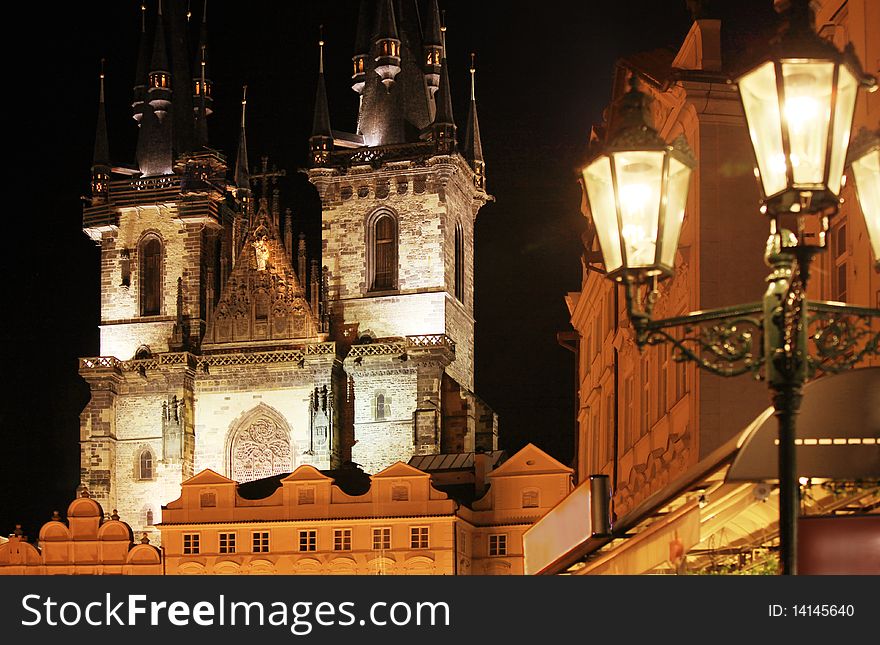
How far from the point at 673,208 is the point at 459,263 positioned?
190 feet

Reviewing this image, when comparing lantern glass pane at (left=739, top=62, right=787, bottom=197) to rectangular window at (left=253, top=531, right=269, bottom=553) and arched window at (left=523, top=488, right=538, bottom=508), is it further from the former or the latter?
rectangular window at (left=253, top=531, right=269, bottom=553)

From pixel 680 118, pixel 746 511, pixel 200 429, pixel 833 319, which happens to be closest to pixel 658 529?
pixel 746 511

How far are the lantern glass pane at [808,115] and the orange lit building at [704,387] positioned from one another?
106 inches

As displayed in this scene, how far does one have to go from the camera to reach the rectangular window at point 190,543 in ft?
187

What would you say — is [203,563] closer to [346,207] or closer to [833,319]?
[346,207]

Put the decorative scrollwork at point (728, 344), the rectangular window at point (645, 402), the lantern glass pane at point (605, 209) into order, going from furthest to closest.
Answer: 1. the rectangular window at point (645, 402)
2. the lantern glass pane at point (605, 209)
3. the decorative scrollwork at point (728, 344)

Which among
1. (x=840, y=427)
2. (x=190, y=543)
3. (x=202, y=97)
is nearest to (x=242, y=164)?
(x=202, y=97)

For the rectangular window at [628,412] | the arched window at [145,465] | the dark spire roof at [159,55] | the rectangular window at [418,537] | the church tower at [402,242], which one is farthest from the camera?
the dark spire roof at [159,55]

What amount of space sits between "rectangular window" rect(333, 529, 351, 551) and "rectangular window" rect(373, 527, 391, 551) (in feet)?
2.79

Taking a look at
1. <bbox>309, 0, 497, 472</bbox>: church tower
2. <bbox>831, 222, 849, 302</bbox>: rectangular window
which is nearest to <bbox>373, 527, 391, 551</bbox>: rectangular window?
<bbox>309, 0, 497, 472</bbox>: church tower

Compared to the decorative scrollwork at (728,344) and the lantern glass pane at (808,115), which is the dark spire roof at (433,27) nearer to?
the decorative scrollwork at (728,344)

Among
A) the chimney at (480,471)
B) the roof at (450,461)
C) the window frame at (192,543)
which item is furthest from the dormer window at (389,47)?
the window frame at (192,543)
